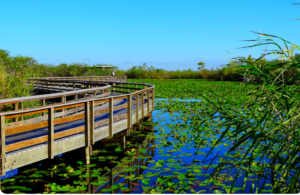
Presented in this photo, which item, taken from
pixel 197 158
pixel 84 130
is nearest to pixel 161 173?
pixel 197 158

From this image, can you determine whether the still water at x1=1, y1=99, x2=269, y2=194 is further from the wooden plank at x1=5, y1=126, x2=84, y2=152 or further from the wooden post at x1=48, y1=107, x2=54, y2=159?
the wooden plank at x1=5, y1=126, x2=84, y2=152

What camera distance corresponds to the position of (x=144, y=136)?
852cm

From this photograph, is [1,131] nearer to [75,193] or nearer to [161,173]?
[75,193]

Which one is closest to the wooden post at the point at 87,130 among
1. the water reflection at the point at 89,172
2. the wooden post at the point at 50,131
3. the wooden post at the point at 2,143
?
the water reflection at the point at 89,172

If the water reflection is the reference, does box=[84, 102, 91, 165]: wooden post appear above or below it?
above

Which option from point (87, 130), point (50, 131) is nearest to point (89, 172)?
point (87, 130)

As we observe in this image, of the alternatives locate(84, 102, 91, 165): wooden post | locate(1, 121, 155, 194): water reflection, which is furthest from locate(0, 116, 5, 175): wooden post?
locate(84, 102, 91, 165): wooden post

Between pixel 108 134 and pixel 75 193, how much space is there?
2392 millimetres

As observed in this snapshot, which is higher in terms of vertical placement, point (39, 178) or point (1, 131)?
point (1, 131)

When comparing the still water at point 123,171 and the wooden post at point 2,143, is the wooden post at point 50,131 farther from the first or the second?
the wooden post at point 2,143

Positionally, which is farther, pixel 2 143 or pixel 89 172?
pixel 89 172

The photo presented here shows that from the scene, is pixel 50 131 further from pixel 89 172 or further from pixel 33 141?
pixel 89 172

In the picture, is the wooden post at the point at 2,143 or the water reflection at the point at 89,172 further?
the water reflection at the point at 89,172

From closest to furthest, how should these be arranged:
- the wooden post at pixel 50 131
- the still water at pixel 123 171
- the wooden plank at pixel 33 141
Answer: the wooden plank at pixel 33 141
the still water at pixel 123 171
the wooden post at pixel 50 131
